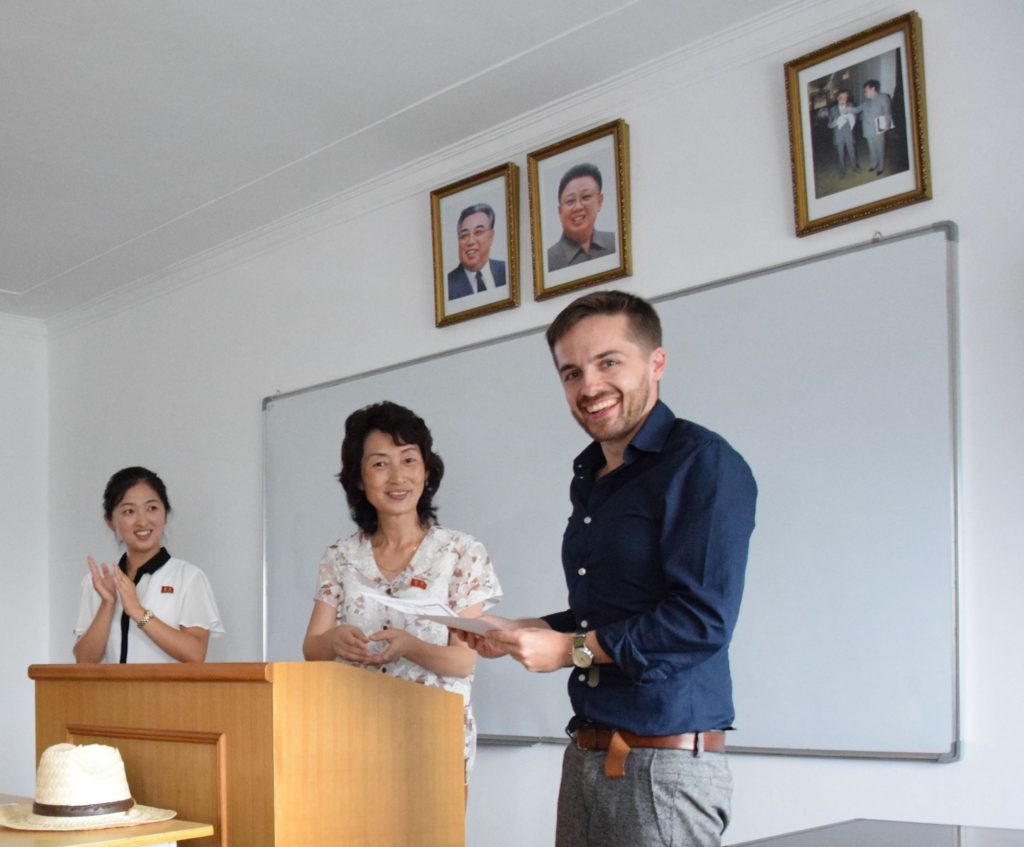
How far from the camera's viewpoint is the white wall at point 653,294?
2.76 metres

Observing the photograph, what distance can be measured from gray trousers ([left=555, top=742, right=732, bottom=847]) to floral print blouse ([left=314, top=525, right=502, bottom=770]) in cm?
106

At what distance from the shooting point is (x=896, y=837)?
1.39 metres

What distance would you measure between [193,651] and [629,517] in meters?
2.51

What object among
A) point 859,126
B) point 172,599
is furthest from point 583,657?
point 172,599

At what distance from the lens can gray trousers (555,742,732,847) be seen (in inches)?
67.4

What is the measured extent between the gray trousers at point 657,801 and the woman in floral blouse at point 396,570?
96 centimetres

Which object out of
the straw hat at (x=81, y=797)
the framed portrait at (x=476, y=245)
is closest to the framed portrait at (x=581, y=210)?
the framed portrait at (x=476, y=245)

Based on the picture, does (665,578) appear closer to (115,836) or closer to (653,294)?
(115,836)

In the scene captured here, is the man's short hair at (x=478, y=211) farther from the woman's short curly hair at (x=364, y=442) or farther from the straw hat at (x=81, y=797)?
the straw hat at (x=81, y=797)

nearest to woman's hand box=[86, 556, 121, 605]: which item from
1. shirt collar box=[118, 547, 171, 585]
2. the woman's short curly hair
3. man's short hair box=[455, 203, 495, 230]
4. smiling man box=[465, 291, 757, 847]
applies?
shirt collar box=[118, 547, 171, 585]

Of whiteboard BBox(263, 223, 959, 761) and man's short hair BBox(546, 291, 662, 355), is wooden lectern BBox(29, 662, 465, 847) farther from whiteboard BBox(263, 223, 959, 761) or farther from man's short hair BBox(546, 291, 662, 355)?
whiteboard BBox(263, 223, 959, 761)

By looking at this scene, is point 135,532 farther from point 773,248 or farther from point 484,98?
point 773,248

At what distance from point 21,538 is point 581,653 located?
16.2ft

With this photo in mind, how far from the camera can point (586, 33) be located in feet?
11.1
